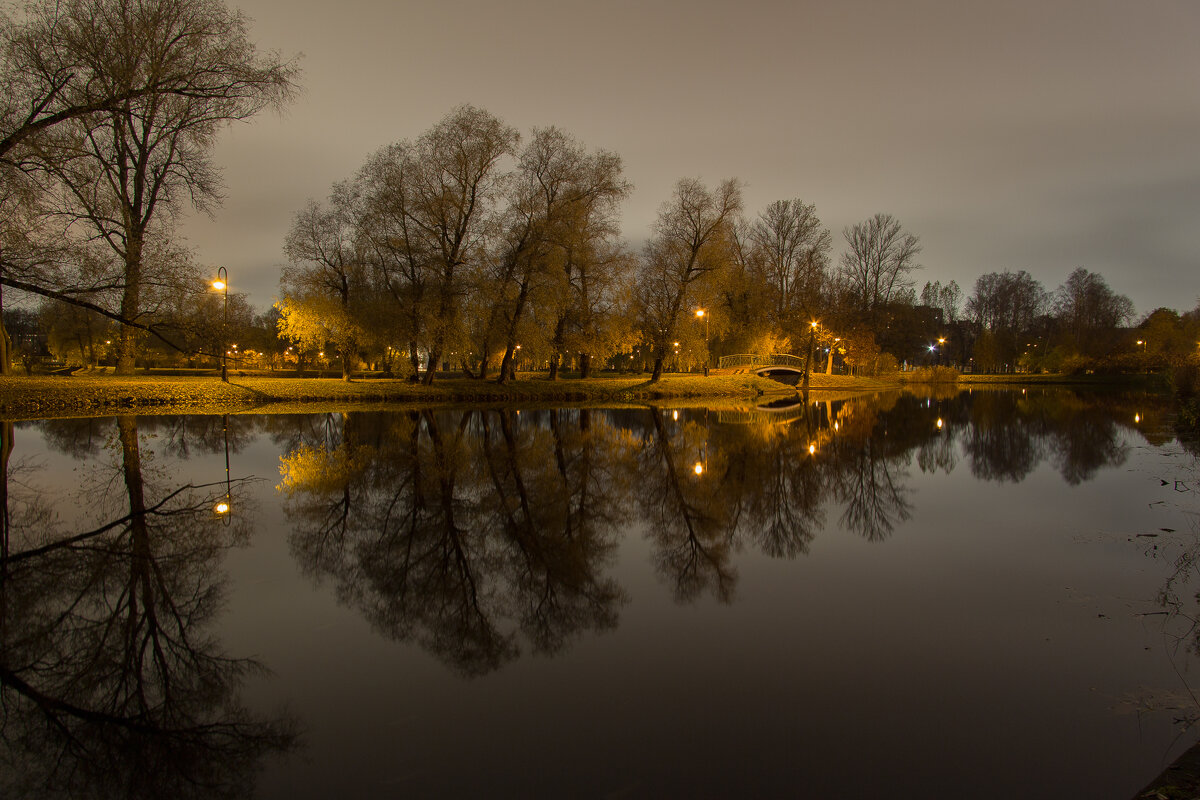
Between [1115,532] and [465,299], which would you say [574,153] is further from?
[1115,532]

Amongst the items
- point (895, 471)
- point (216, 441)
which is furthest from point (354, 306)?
point (895, 471)

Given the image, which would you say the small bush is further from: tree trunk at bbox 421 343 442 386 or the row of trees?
tree trunk at bbox 421 343 442 386

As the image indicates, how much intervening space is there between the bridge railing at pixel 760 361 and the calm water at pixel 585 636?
42932 mm

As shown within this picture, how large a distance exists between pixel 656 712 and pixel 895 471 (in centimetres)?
1194

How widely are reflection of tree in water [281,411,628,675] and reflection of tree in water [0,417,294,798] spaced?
1286mm

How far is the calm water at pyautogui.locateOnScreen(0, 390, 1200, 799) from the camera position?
3.60 metres

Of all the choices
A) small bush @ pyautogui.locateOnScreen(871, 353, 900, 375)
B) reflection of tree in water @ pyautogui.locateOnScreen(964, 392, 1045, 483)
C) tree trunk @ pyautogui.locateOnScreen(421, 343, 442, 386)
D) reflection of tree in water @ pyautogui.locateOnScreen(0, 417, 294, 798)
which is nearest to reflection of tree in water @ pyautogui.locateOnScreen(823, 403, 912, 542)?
reflection of tree in water @ pyautogui.locateOnScreen(964, 392, 1045, 483)

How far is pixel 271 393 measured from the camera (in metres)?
29.5

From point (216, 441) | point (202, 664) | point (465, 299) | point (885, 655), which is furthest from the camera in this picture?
point (465, 299)

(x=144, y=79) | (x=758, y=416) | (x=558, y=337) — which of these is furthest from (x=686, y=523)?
(x=558, y=337)

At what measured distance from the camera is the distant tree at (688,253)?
1513 inches

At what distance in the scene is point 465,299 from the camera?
3288 centimetres

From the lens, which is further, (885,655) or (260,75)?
(260,75)

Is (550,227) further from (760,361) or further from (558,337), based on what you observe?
(760,361)
